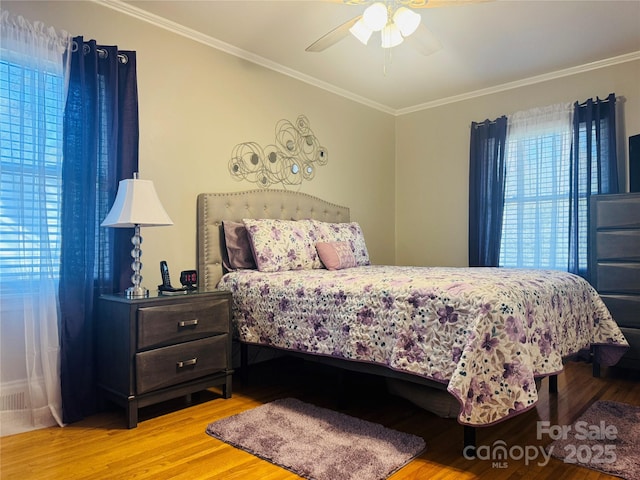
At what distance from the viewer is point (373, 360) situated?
223 centimetres

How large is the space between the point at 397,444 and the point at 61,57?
2716mm

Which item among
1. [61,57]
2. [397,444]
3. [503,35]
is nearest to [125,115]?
[61,57]

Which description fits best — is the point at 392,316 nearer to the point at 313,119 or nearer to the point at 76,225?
the point at 76,225

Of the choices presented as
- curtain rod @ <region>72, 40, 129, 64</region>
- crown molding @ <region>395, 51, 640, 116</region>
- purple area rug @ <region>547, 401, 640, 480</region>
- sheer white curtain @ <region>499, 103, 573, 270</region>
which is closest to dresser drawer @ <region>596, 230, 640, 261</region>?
sheer white curtain @ <region>499, 103, 573, 270</region>

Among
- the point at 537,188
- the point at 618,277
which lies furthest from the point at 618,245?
the point at 537,188

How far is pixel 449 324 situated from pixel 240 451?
111cm

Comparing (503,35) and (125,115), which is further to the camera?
(503,35)

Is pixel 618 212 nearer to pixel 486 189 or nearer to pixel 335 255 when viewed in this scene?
pixel 486 189

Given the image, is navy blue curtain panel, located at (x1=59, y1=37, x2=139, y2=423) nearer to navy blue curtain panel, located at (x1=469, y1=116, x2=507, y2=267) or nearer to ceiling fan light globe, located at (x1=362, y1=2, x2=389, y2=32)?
ceiling fan light globe, located at (x1=362, y1=2, x2=389, y2=32)

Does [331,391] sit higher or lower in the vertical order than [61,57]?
lower

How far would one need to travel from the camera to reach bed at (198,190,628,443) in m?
1.82

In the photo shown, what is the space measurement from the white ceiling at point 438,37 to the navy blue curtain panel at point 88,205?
60 centimetres

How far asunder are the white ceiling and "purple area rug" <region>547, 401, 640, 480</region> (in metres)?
2.50

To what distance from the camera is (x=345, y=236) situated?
3.83m
